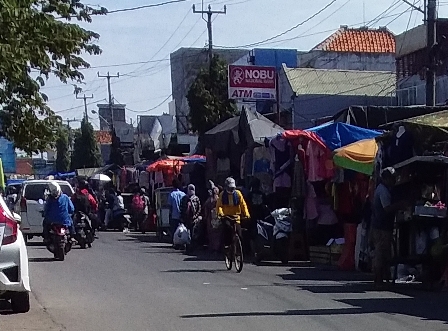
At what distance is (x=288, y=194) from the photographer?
73.4 feet

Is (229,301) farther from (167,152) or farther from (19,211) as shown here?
(167,152)

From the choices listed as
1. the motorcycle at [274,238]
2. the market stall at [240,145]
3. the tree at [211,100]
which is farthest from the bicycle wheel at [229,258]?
the tree at [211,100]

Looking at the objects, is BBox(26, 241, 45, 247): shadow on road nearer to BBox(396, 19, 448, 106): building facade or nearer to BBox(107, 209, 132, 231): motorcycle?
BBox(107, 209, 132, 231): motorcycle

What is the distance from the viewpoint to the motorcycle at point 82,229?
25188mm

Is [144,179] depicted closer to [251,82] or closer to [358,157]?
[251,82]

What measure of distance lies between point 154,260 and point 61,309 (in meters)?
8.66

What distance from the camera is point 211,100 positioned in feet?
148

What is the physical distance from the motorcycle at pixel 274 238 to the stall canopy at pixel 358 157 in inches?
109

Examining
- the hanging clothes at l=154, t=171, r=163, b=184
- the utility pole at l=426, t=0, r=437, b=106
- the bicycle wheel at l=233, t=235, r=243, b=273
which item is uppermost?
the utility pole at l=426, t=0, r=437, b=106

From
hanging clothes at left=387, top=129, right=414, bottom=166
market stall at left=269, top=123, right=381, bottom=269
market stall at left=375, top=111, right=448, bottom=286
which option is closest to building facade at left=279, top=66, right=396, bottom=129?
market stall at left=269, top=123, right=381, bottom=269

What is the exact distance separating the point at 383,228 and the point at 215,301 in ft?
11.3

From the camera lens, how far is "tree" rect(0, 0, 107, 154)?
12594 mm

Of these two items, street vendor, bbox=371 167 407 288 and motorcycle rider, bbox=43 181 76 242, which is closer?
street vendor, bbox=371 167 407 288

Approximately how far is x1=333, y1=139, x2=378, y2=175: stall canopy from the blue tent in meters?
1.19
